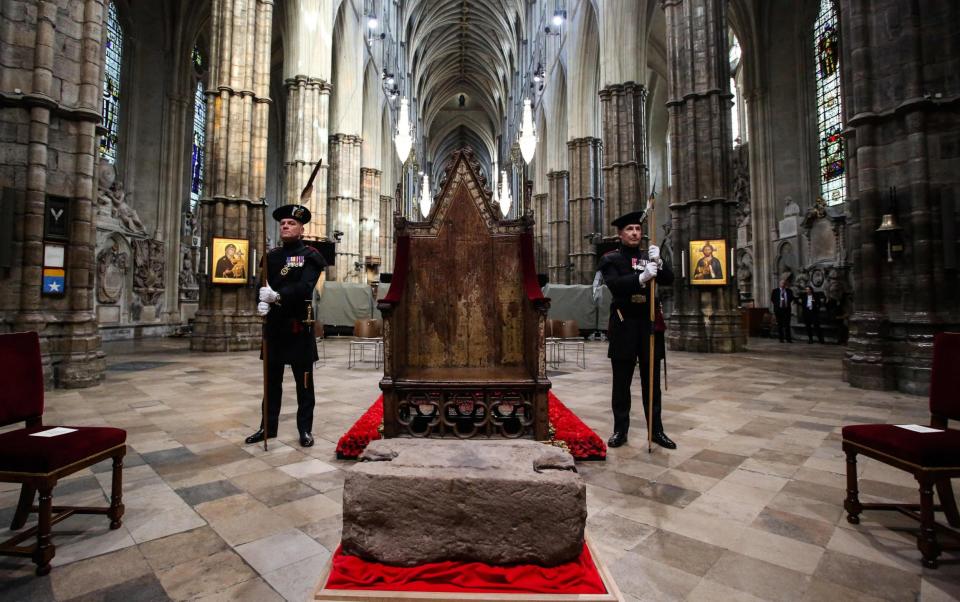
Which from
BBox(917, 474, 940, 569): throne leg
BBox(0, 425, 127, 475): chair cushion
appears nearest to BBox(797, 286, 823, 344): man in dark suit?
BBox(917, 474, 940, 569): throne leg

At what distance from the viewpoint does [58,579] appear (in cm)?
186

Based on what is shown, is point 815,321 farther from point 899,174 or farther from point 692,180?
point 899,174

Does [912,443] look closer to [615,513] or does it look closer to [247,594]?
[615,513]

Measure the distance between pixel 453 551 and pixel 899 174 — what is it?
25.7 ft

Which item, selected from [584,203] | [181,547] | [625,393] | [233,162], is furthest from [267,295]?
[584,203]

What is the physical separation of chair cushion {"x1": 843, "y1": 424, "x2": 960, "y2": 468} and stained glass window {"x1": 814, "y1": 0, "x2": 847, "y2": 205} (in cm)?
1931

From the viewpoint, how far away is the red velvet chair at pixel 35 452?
74.9 inches

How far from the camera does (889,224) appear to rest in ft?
20.0

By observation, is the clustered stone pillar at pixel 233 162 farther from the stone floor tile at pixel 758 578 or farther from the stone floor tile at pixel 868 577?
the stone floor tile at pixel 868 577

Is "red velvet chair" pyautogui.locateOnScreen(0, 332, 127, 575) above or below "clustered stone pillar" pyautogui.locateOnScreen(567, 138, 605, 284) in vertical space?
below

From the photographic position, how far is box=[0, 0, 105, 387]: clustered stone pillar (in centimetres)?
598

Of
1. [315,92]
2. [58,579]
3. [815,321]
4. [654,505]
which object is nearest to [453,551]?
[654,505]

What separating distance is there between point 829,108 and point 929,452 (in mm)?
21364

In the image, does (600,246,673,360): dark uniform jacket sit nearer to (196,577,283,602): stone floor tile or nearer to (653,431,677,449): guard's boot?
(653,431,677,449): guard's boot
